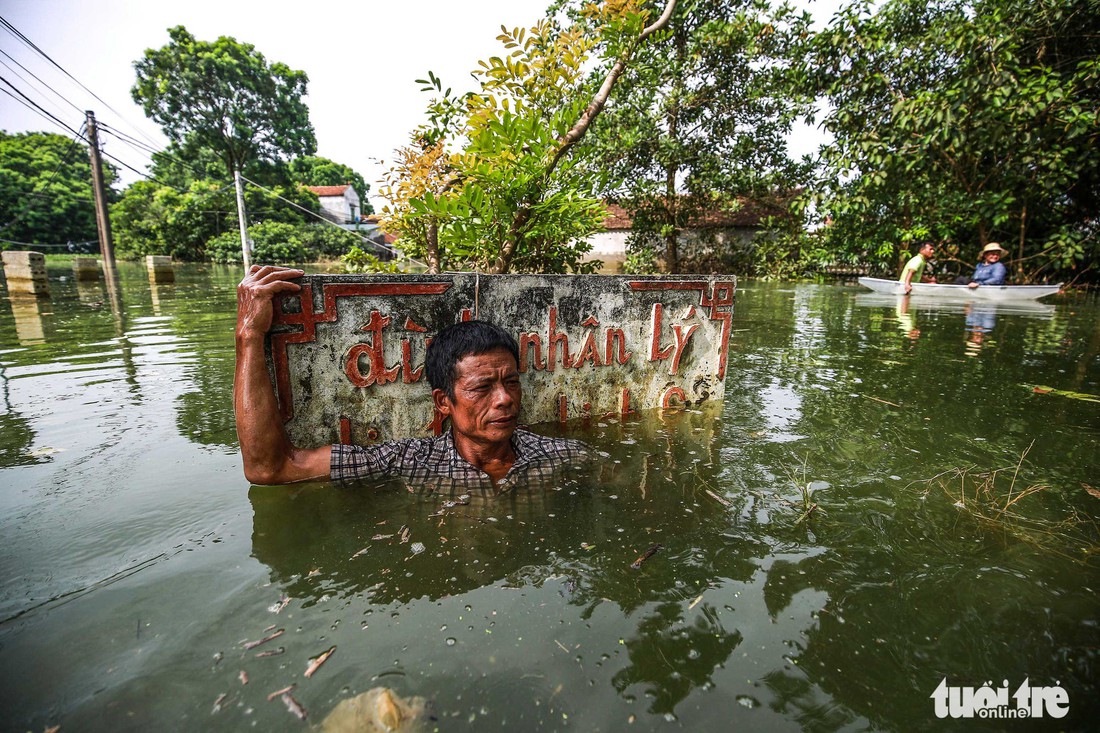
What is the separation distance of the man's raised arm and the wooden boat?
14059mm

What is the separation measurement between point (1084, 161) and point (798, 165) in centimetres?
615

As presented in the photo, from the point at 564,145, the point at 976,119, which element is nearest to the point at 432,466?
the point at 564,145

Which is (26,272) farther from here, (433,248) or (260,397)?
(260,397)

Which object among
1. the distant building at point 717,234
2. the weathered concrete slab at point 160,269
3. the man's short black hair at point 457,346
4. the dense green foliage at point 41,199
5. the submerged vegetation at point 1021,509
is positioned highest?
the dense green foliage at point 41,199

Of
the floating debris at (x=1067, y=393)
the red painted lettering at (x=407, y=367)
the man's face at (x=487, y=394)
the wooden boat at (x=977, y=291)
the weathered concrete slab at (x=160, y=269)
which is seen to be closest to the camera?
the man's face at (x=487, y=394)

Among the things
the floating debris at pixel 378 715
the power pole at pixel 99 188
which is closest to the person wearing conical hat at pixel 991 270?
the floating debris at pixel 378 715

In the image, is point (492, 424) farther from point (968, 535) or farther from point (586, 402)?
point (968, 535)

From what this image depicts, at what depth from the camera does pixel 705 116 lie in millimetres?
14742

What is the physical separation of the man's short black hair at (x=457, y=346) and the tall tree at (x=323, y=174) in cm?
4600

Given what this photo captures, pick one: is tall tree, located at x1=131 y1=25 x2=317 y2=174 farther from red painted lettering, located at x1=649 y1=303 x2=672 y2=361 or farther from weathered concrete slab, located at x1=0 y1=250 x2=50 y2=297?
red painted lettering, located at x1=649 y1=303 x2=672 y2=361

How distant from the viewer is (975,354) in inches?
231

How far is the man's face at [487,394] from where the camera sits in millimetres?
2441

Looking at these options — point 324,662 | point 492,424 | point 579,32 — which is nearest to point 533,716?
point 324,662

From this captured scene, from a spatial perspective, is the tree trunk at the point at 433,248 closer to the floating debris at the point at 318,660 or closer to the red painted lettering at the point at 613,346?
the red painted lettering at the point at 613,346
